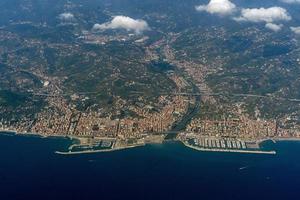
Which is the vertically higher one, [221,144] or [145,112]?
[145,112]

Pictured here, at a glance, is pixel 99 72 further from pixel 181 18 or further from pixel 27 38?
pixel 181 18

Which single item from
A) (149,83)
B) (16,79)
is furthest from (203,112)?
(16,79)

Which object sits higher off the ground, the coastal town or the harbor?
the coastal town

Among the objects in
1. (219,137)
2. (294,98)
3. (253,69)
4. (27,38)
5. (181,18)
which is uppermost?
(181,18)

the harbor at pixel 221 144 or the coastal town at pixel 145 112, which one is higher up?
the coastal town at pixel 145 112

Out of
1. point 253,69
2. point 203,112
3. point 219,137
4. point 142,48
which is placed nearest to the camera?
Result: point 219,137

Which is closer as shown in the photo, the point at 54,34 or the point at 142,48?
the point at 142,48

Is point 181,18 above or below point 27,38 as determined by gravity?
above

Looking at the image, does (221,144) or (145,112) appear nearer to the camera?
(221,144)

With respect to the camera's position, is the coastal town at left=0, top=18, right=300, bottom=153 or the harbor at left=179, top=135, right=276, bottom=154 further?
the coastal town at left=0, top=18, right=300, bottom=153

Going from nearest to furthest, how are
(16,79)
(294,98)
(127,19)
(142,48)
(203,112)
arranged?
(203,112) < (294,98) < (16,79) < (142,48) < (127,19)

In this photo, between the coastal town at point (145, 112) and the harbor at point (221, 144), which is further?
the coastal town at point (145, 112)
